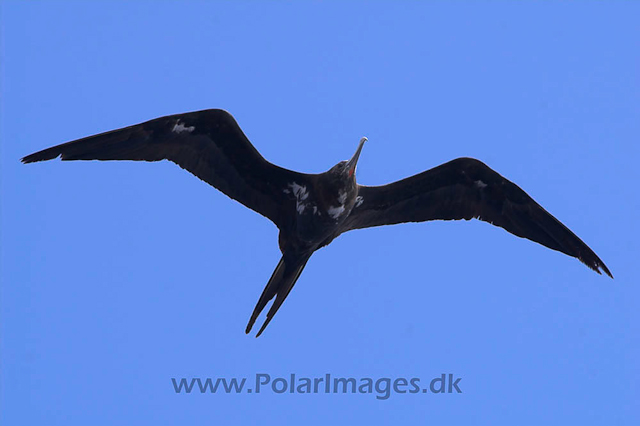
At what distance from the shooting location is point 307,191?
29.9 feet

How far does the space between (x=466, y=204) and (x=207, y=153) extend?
105 inches

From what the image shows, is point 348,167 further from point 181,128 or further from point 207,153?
point 181,128

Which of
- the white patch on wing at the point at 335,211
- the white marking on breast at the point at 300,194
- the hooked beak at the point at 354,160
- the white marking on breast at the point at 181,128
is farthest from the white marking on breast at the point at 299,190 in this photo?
the white marking on breast at the point at 181,128

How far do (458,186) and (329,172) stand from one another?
1.41m

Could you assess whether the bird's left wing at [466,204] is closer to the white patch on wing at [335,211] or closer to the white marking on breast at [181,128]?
the white patch on wing at [335,211]

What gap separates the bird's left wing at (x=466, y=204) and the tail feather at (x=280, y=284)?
0.68 metres

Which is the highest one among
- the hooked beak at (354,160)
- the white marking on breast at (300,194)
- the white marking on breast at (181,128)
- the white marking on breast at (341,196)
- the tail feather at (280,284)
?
the white marking on breast at (181,128)

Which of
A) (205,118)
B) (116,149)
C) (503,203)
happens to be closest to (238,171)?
(205,118)

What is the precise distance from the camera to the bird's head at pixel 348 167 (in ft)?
28.9

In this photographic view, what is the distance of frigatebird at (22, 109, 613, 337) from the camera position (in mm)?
8883

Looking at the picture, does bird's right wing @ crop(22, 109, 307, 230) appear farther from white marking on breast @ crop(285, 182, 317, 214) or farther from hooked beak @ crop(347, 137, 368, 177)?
hooked beak @ crop(347, 137, 368, 177)

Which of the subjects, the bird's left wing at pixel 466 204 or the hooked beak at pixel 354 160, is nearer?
the hooked beak at pixel 354 160

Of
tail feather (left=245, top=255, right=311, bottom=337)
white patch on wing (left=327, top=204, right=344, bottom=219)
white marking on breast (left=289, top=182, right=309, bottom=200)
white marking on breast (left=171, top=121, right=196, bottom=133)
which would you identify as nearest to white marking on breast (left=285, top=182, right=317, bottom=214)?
white marking on breast (left=289, top=182, right=309, bottom=200)

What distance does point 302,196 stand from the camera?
914 cm
